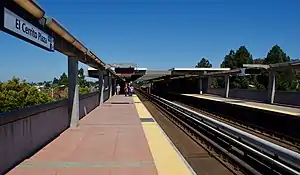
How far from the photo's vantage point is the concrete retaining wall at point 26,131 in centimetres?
666

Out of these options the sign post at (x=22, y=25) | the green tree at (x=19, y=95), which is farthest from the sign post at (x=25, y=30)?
the green tree at (x=19, y=95)

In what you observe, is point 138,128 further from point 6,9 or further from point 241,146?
point 6,9

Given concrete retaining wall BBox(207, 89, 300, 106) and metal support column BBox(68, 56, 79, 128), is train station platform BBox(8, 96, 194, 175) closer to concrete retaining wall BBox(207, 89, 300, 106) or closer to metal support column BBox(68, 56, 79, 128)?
metal support column BBox(68, 56, 79, 128)

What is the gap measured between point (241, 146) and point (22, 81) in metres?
29.0

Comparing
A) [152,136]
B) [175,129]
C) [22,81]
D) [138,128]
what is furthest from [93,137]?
[22,81]

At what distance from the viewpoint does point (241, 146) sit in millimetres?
8742

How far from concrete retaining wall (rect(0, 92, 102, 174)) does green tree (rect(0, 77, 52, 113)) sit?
15.3 meters

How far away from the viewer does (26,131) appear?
794cm

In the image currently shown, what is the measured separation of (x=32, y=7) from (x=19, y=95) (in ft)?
79.5

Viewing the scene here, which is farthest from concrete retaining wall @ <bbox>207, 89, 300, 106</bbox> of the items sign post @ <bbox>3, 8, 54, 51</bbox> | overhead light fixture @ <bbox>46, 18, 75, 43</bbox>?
sign post @ <bbox>3, 8, 54, 51</bbox>

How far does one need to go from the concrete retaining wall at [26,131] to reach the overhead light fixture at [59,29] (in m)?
1.95

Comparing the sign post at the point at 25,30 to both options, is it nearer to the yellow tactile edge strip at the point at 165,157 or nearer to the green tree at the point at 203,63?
the yellow tactile edge strip at the point at 165,157

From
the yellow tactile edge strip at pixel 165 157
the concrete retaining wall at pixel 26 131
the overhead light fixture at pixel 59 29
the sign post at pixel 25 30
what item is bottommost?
the yellow tactile edge strip at pixel 165 157

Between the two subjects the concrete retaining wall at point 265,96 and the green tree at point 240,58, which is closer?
the concrete retaining wall at point 265,96
